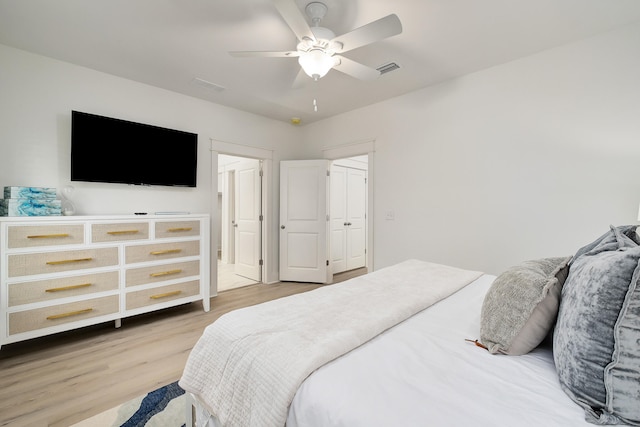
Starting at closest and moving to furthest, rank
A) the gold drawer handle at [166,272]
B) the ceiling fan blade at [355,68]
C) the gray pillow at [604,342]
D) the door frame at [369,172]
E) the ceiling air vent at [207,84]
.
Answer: the gray pillow at [604,342]
the ceiling fan blade at [355,68]
the gold drawer handle at [166,272]
the ceiling air vent at [207,84]
the door frame at [369,172]

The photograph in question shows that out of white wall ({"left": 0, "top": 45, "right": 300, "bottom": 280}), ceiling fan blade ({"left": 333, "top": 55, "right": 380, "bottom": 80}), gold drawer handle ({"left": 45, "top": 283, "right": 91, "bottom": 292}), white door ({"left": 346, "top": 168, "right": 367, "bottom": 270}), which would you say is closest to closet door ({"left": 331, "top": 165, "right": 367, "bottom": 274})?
white door ({"left": 346, "top": 168, "right": 367, "bottom": 270})

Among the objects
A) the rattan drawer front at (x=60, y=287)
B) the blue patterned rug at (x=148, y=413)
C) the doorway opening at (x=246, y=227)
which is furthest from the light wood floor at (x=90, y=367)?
Result: the doorway opening at (x=246, y=227)

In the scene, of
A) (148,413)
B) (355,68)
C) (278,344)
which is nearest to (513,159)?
(355,68)

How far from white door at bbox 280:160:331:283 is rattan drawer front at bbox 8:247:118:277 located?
2367 mm

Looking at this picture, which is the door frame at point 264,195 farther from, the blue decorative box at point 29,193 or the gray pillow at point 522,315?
the gray pillow at point 522,315

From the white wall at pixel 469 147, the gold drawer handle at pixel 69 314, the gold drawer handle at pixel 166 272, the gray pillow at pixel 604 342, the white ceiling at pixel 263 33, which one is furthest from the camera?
the gold drawer handle at pixel 166 272

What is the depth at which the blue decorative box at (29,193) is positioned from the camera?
2.23 meters

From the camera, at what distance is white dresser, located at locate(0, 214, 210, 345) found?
216 centimetres

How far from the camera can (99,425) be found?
5.00ft

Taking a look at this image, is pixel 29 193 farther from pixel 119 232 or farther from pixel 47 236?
pixel 119 232

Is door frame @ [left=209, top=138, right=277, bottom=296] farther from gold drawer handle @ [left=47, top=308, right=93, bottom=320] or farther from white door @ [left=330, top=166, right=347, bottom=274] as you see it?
gold drawer handle @ [left=47, top=308, right=93, bottom=320]

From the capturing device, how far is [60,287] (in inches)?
91.7

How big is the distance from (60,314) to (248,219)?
273 cm

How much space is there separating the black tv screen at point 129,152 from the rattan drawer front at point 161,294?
3.99 feet
